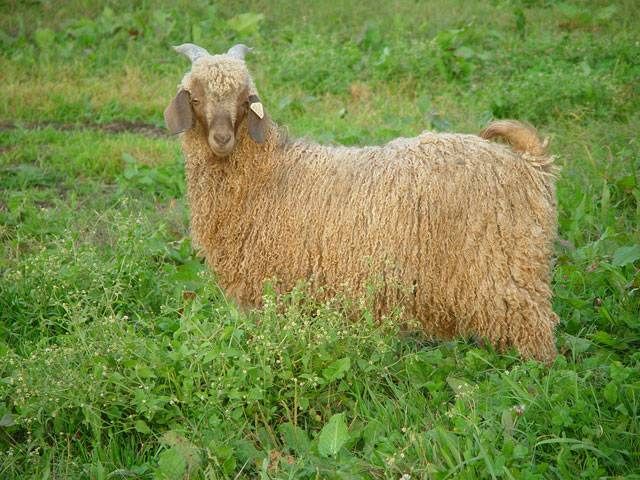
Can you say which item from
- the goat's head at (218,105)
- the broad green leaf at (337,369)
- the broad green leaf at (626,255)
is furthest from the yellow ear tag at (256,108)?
the broad green leaf at (626,255)

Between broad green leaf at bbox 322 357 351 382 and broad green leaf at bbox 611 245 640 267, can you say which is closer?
broad green leaf at bbox 322 357 351 382

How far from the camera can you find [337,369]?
12.2 ft

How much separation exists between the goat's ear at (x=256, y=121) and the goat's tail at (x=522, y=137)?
1215mm

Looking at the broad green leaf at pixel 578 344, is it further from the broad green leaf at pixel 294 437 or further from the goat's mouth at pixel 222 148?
→ the goat's mouth at pixel 222 148

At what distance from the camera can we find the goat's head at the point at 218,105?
422 centimetres

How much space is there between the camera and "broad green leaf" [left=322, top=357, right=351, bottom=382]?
12.1 feet

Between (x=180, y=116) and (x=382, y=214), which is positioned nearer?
(x=382, y=214)

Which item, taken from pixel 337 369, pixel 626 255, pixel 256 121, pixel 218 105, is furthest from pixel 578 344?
pixel 218 105

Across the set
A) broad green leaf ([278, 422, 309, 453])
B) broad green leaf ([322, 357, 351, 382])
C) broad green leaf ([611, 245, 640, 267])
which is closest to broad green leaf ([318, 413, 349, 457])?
broad green leaf ([278, 422, 309, 453])

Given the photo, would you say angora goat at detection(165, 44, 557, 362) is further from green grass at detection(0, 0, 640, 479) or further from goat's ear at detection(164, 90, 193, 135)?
green grass at detection(0, 0, 640, 479)

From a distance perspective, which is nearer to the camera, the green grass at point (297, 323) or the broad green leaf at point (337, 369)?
the green grass at point (297, 323)

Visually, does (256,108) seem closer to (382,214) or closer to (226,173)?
(226,173)

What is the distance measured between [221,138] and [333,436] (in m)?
1.64

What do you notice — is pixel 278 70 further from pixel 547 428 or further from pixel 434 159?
pixel 547 428
